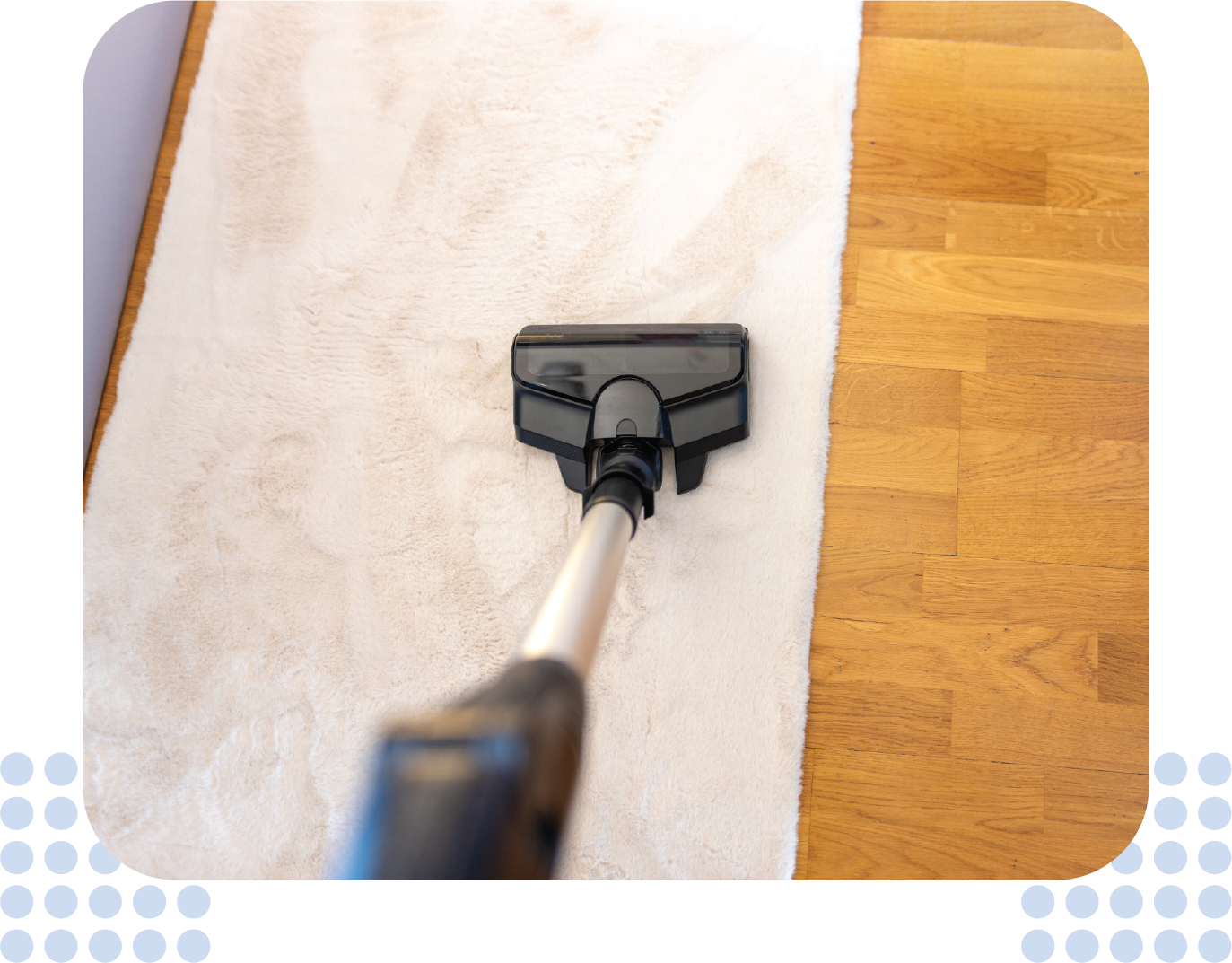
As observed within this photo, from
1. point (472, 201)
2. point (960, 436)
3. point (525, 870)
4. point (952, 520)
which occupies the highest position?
point (472, 201)

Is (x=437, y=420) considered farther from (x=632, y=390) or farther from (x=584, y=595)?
(x=584, y=595)

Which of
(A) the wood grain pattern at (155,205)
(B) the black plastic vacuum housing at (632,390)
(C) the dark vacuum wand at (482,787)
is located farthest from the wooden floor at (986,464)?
(A) the wood grain pattern at (155,205)

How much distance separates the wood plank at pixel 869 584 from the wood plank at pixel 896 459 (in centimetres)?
9

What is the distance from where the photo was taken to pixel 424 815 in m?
0.32

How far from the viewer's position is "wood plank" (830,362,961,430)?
93cm

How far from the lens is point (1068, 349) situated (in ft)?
3.09

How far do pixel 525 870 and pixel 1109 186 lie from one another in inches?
42.0

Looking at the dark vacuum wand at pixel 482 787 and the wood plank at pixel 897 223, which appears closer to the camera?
the dark vacuum wand at pixel 482 787

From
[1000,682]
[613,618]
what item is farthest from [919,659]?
[613,618]

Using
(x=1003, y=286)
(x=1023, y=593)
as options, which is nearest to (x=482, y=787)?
(x=1023, y=593)

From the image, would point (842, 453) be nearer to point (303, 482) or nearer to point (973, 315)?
point (973, 315)

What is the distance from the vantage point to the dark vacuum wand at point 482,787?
31 cm

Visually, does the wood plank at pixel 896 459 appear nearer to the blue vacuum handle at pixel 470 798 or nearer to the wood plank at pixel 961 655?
the wood plank at pixel 961 655

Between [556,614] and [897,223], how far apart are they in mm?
725
